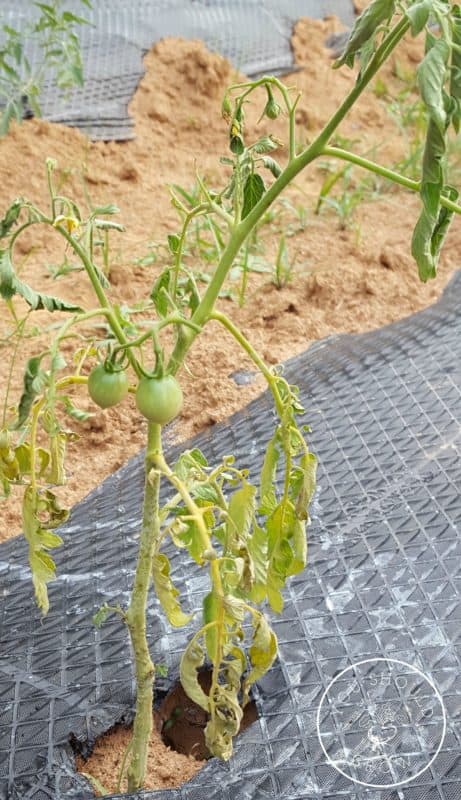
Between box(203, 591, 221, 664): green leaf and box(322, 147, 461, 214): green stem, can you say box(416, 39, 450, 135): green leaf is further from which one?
box(203, 591, 221, 664): green leaf

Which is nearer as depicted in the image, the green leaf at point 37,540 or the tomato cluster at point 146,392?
the tomato cluster at point 146,392

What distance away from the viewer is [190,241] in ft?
10.3

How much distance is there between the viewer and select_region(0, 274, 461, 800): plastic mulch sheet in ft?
4.54

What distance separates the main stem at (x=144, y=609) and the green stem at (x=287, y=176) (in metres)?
0.12

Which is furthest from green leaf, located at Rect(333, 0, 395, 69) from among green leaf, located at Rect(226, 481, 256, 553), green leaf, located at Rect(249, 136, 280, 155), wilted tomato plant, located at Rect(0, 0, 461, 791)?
green leaf, located at Rect(226, 481, 256, 553)

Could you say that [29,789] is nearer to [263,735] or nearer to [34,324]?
[263,735]

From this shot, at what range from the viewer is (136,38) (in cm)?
400

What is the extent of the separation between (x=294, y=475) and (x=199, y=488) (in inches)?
5.1

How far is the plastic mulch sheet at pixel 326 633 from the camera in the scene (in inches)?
54.5

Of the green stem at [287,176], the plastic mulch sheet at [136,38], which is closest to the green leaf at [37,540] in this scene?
the green stem at [287,176]

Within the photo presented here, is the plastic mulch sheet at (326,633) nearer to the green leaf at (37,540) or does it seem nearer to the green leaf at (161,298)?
the green leaf at (37,540)

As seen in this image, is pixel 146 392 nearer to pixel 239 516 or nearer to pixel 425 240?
pixel 239 516

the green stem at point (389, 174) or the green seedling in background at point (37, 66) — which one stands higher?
the green stem at point (389, 174)

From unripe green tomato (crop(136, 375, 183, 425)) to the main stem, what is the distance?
0.15 metres
